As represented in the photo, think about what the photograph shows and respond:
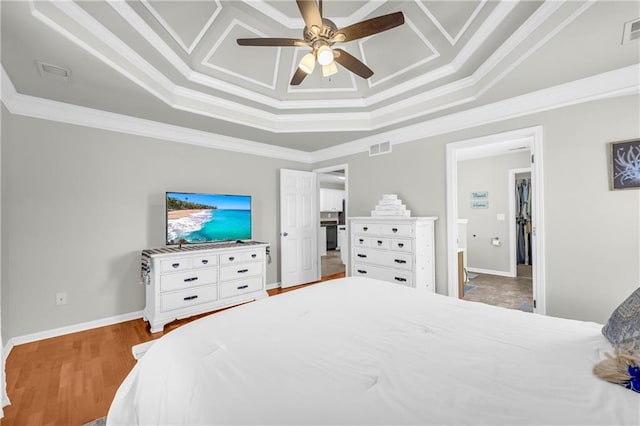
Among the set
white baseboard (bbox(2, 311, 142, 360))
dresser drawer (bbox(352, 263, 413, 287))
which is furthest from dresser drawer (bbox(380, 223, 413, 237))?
white baseboard (bbox(2, 311, 142, 360))

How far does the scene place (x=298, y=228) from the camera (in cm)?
486

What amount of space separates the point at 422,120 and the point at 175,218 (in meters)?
3.40

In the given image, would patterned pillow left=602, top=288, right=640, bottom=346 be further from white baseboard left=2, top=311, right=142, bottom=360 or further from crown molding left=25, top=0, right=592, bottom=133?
white baseboard left=2, top=311, right=142, bottom=360

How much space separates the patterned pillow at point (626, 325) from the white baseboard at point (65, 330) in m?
4.18

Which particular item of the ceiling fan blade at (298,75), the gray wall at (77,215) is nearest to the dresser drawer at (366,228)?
the ceiling fan blade at (298,75)

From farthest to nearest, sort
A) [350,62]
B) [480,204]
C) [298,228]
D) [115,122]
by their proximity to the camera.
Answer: [480,204] < [298,228] < [115,122] < [350,62]

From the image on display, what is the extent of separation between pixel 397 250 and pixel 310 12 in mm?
A: 2576

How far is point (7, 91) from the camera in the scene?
8.21ft

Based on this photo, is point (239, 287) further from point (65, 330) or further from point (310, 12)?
point (310, 12)

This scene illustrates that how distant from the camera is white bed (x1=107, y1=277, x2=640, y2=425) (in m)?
0.77

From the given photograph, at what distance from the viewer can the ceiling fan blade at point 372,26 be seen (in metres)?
1.70

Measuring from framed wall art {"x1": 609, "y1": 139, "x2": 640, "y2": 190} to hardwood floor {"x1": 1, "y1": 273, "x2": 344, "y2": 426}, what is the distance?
4312mm

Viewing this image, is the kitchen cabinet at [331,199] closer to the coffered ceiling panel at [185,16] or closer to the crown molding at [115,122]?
the crown molding at [115,122]

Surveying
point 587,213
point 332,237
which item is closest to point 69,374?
point 587,213
